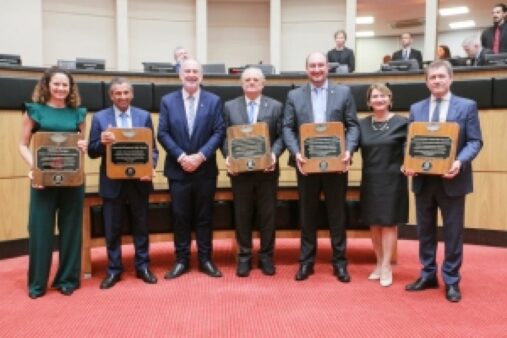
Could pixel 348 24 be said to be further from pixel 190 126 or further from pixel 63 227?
pixel 63 227

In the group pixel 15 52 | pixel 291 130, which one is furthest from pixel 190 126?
pixel 15 52

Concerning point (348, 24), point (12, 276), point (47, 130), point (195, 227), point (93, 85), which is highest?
point (348, 24)

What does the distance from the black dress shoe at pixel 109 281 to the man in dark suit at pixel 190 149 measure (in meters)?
0.35

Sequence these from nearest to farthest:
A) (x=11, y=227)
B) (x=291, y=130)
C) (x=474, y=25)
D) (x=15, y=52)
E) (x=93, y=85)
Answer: (x=291, y=130)
(x=11, y=227)
(x=93, y=85)
(x=15, y=52)
(x=474, y=25)

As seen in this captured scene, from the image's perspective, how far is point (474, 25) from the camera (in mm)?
13000

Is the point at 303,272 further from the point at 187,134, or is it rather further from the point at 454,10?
the point at 454,10

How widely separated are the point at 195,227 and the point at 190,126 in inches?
29.2

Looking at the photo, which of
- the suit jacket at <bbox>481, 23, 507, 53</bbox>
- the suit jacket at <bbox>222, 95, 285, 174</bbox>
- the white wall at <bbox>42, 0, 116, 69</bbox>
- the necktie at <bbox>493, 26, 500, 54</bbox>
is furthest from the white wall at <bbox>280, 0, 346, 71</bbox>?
the suit jacket at <bbox>222, 95, 285, 174</bbox>

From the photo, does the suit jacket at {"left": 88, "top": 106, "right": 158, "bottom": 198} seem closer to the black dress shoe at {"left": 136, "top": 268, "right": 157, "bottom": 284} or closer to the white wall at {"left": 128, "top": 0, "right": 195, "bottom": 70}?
the black dress shoe at {"left": 136, "top": 268, "right": 157, "bottom": 284}

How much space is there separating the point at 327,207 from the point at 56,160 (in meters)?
1.82

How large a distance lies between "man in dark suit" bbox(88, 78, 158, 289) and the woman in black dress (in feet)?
4.91

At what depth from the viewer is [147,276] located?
12.0ft

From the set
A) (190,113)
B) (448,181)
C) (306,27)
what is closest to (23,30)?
(306,27)

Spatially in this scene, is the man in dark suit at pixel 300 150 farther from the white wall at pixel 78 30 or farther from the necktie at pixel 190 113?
the white wall at pixel 78 30
